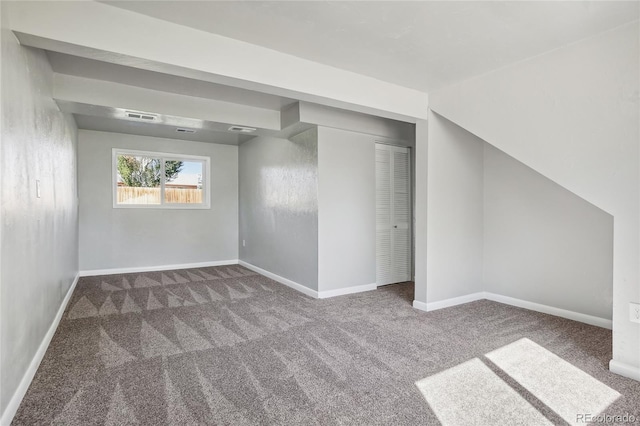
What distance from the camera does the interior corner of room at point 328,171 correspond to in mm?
2303

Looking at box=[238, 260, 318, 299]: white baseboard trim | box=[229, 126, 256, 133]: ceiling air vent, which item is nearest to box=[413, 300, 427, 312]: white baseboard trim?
box=[238, 260, 318, 299]: white baseboard trim

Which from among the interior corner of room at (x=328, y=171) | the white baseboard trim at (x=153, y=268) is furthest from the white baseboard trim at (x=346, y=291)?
the white baseboard trim at (x=153, y=268)

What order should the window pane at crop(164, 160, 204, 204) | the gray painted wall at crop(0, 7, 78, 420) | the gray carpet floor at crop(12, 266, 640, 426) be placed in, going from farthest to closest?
the window pane at crop(164, 160, 204, 204) → the gray carpet floor at crop(12, 266, 640, 426) → the gray painted wall at crop(0, 7, 78, 420)

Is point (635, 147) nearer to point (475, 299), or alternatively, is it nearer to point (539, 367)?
point (539, 367)

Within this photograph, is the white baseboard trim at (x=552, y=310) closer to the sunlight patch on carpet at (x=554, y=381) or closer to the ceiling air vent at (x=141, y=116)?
the sunlight patch on carpet at (x=554, y=381)

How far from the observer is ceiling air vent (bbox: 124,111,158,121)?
3.81m

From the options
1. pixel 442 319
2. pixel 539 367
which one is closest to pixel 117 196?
pixel 442 319

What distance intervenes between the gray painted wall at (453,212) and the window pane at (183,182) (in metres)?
4.69

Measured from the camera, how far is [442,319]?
359 centimetres

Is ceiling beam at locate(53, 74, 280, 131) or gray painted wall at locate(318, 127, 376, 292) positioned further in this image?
gray painted wall at locate(318, 127, 376, 292)

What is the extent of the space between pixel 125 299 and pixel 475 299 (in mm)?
4395

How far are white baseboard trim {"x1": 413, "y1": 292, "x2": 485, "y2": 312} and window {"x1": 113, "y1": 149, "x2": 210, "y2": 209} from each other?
4627 mm

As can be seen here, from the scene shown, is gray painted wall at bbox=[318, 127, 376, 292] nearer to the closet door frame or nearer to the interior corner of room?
the interior corner of room

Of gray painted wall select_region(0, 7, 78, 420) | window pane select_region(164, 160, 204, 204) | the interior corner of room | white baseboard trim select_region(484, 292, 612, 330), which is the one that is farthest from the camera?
window pane select_region(164, 160, 204, 204)
